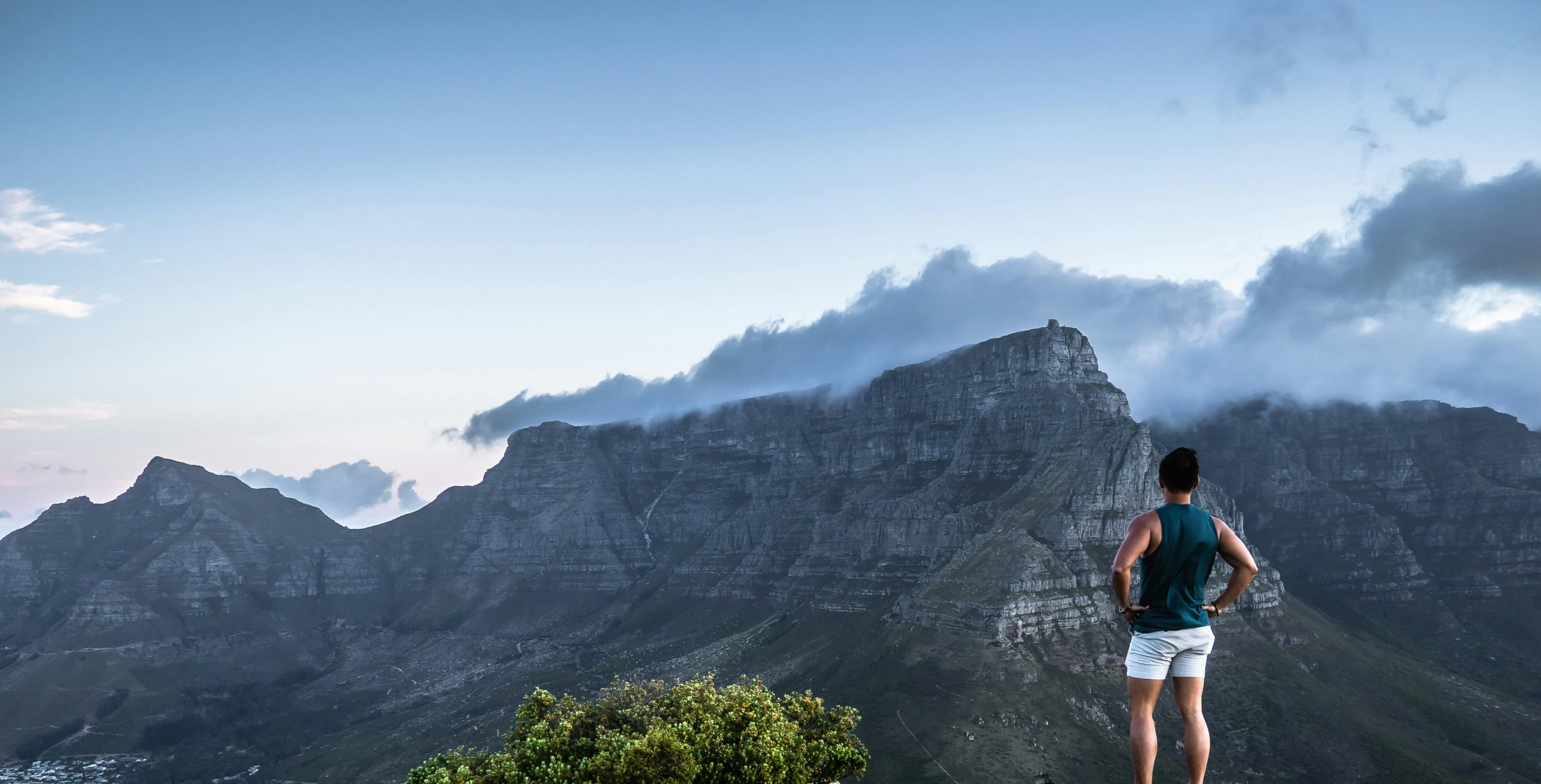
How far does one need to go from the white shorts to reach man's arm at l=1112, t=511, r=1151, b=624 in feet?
1.37

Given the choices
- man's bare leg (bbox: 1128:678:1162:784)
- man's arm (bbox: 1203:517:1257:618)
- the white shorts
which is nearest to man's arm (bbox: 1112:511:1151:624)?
the white shorts

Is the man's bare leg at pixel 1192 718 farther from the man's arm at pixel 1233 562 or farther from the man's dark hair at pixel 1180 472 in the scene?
the man's dark hair at pixel 1180 472

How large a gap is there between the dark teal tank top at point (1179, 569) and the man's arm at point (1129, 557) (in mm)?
223

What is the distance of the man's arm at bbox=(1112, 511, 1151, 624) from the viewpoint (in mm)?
12539

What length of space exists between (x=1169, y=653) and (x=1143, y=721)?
1052 mm

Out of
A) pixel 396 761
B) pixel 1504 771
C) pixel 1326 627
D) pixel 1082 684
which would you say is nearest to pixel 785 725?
pixel 1082 684

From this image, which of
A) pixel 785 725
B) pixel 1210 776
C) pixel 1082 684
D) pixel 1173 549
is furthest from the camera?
pixel 1082 684

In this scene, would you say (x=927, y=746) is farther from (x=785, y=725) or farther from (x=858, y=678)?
(x=785, y=725)

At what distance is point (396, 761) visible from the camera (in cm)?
19038

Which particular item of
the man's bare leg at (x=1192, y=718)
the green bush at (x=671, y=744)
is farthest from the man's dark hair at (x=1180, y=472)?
the green bush at (x=671, y=744)

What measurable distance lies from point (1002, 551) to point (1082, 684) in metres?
38.1

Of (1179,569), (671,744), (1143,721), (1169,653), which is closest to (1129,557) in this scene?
(1179,569)

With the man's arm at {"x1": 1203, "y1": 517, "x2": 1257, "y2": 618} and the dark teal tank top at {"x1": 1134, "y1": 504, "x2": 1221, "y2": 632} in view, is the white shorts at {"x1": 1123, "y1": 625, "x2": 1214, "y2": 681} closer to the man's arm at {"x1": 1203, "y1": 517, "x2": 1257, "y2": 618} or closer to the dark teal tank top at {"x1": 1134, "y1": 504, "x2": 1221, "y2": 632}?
the dark teal tank top at {"x1": 1134, "y1": 504, "x2": 1221, "y2": 632}

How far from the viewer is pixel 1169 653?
527 inches
